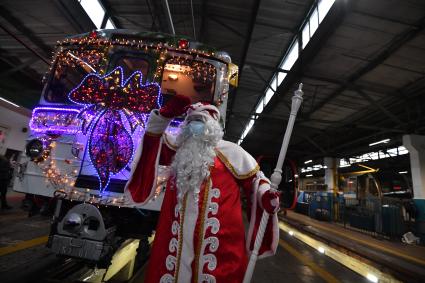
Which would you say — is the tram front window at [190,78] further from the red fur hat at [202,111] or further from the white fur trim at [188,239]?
the white fur trim at [188,239]

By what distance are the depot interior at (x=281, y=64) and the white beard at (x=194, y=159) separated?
0.65 m

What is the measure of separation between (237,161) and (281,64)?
29.3 feet

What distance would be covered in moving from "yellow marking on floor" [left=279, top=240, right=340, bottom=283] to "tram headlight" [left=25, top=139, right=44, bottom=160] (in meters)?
5.15

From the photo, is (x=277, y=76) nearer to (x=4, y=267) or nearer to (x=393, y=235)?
(x=393, y=235)

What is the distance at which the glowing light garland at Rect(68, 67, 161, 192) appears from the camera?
291 cm

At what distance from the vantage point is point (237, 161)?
2.14 metres

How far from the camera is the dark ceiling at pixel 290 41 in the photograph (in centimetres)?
628

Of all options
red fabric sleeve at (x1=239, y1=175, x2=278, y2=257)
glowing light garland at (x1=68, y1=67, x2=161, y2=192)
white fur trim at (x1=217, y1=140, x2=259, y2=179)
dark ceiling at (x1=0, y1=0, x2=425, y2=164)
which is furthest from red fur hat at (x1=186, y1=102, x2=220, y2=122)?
dark ceiling at (x1=0, y1=0, x2=425, y2=164)

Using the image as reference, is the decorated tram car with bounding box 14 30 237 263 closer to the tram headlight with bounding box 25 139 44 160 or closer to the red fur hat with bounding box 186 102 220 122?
the tram headlight with bounding box 25 139 44 160

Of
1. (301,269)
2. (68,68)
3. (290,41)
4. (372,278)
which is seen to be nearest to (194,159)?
(68,68)

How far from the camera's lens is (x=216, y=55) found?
3.58 m

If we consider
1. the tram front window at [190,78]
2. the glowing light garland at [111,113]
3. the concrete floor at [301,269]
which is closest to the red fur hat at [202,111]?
the glowing light garland at [111,113]

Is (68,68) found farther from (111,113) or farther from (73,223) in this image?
(73,223)

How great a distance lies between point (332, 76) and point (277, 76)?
262 cm
